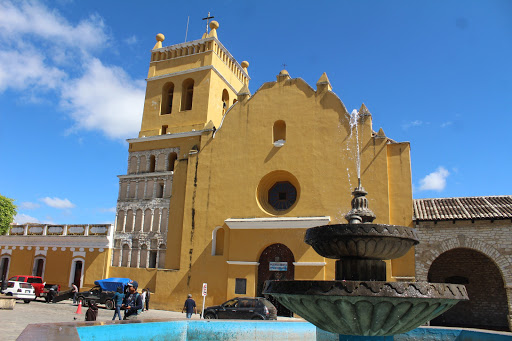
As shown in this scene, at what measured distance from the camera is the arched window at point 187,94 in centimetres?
2778

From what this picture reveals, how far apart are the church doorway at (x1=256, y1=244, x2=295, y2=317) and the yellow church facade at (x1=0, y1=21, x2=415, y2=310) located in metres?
0.05

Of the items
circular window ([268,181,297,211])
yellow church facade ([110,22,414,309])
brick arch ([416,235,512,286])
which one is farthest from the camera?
circular window ([268,181,297,211])

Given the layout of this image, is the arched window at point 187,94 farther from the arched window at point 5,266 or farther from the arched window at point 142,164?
the arched window at point 5,266

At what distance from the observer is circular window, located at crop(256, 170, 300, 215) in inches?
878

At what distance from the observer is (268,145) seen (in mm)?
22859

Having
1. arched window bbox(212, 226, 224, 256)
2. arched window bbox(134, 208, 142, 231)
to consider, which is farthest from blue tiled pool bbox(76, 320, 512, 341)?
arched window bbox(134, 208, 142, 231)

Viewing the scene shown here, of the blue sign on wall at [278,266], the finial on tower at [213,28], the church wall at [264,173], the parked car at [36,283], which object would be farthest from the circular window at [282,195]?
the parked car at [36,283]

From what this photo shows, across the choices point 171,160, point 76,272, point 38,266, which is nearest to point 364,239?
point 171,160

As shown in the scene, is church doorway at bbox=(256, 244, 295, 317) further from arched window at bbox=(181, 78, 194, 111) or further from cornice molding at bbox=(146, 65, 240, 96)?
arched window at bbox=(181, 78, 194, 111)

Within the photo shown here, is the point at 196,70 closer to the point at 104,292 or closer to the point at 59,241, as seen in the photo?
the point at 104,292

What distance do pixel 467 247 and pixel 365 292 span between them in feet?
48.2

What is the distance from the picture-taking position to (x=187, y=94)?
28.2 metres

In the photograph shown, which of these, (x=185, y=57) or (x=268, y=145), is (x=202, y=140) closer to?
(x=268, y=145)

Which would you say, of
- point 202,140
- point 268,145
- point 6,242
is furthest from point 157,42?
point 6,242
